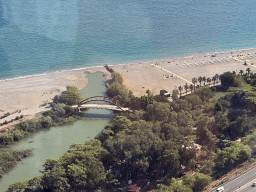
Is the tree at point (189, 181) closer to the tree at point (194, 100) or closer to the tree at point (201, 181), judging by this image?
the tree at point (201, 181)

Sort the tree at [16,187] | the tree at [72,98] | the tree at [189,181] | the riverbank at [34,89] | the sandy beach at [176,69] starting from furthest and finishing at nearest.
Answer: the sandy beach at [176,69]
the riverbank at [34,89]
the tree at [72,98]
the tree at [16,187]
the tree at [189,181]

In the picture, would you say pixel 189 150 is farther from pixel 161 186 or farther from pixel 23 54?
pixel 23 54

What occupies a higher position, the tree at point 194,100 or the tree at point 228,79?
the tree at point 228,79

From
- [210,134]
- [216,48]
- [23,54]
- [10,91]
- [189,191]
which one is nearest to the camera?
[189,191]

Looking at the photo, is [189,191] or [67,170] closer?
[189,191]

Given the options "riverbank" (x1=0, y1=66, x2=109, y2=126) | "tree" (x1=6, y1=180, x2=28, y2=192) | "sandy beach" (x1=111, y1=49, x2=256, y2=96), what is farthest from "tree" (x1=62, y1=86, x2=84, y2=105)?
"tree" (x1=6, y1=180, x2=28, y2=192)

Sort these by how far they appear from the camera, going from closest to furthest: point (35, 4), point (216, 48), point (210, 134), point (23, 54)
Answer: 1. point (210, 134)
2. point (23, 54)
3. point (216, 48)
4. point (35, 4)

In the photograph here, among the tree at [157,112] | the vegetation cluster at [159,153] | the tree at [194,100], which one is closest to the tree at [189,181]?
the vegetation cluster at [159,153]

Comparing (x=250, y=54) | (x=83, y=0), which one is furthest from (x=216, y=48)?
(x=83, y=0)
